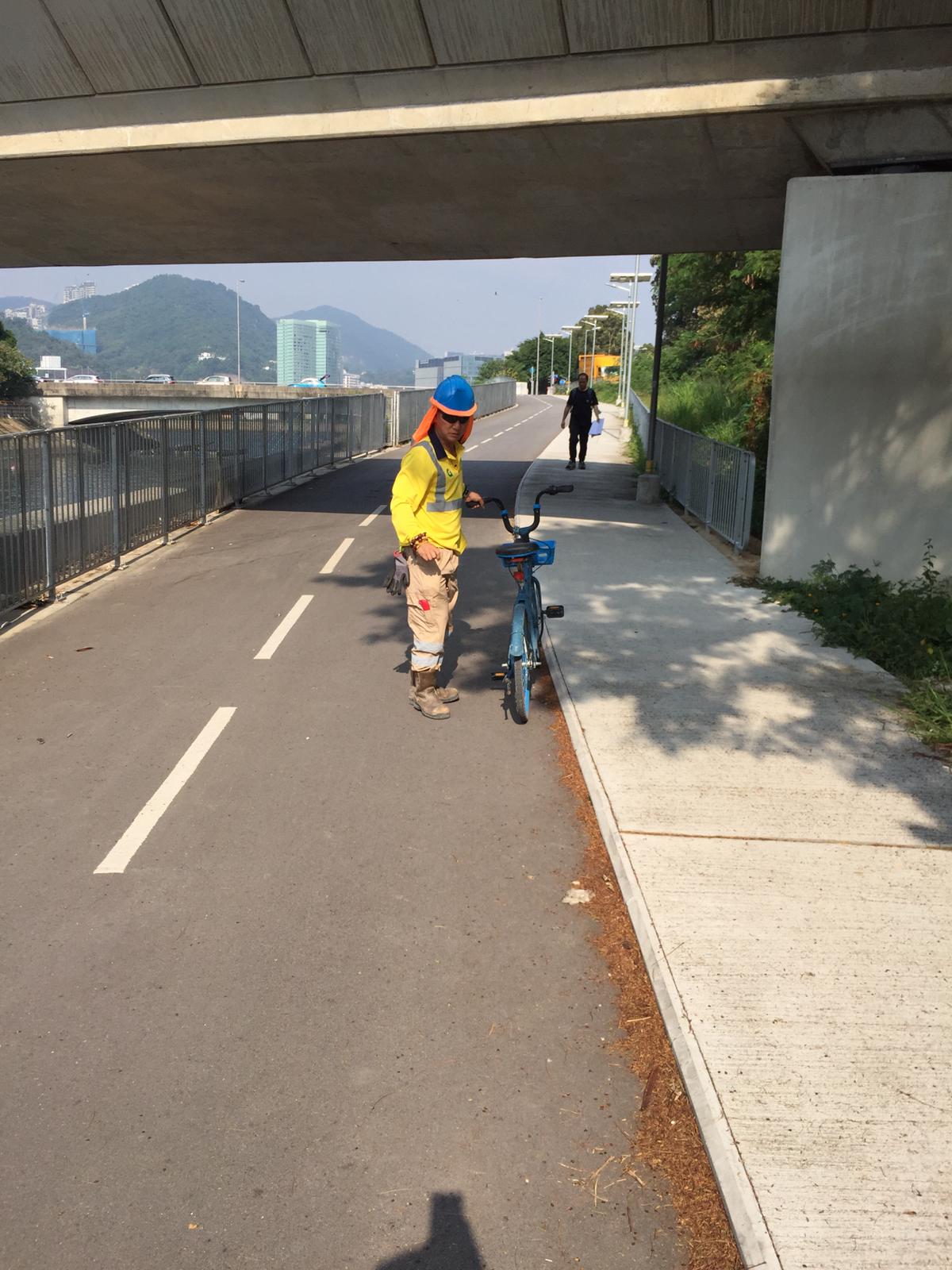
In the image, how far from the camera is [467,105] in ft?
39.1

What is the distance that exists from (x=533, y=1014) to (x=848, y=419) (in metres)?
8.71

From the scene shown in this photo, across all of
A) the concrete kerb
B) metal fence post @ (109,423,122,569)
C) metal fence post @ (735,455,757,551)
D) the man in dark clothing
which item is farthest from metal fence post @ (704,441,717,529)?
the concrete kerb

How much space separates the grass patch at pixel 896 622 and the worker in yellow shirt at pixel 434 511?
3.30 meters

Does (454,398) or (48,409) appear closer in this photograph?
(454,398)

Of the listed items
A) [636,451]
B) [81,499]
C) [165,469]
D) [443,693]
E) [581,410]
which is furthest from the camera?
[636,451]

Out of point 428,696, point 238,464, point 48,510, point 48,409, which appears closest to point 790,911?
point 428,696

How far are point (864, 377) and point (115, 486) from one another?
863 centimetres

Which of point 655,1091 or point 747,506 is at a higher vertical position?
point 747,506

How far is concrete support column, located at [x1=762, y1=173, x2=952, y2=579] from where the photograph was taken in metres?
10.6

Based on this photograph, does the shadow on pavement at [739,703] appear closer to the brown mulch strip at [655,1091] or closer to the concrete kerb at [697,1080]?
the concrete kerb at [697,1080]

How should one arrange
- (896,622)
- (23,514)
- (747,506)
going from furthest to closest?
(747,506), (23,514), (896,622)

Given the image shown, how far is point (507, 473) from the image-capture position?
26438 millimetres

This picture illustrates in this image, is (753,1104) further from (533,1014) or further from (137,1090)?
(137,1090)

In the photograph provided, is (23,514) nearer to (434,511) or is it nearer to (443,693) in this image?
(443,693)
